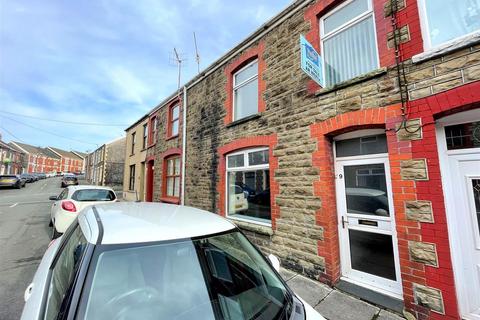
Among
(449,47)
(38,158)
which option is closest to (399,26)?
(449,47)

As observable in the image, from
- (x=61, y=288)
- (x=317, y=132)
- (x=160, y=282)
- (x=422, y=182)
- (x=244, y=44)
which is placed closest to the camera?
(x=61, y=288)

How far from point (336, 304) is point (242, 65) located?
611cm

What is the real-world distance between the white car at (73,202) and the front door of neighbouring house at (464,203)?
7683 mm

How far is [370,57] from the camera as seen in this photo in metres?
3.85

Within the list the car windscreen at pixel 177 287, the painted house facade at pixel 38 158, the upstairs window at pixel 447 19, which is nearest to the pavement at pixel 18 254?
the car windscreen at pixel 177 287

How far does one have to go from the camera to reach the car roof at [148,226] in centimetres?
150

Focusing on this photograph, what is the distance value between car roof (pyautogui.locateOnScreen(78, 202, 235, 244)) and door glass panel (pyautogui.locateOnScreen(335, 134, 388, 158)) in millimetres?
2944

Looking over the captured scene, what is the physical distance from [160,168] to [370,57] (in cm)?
938

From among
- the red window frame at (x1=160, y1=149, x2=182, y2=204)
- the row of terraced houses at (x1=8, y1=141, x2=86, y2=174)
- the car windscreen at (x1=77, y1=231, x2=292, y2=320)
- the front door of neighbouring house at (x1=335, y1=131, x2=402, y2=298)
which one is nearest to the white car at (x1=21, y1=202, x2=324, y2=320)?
the car windscreen at (x1=77, y1=231, x2=292, y2=320)

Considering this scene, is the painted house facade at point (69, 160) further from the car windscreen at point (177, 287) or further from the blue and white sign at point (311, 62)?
the car windscreen at point (177, 287)

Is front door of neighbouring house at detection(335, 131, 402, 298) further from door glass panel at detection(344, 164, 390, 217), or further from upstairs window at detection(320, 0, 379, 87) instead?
upstairs window at detection(320, 0, 379, 87)

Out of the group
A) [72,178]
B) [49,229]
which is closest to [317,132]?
[49,229]

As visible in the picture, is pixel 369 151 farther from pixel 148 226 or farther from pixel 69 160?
pixel 69 160

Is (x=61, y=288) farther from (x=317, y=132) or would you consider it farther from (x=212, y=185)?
(x=212, y=185)
